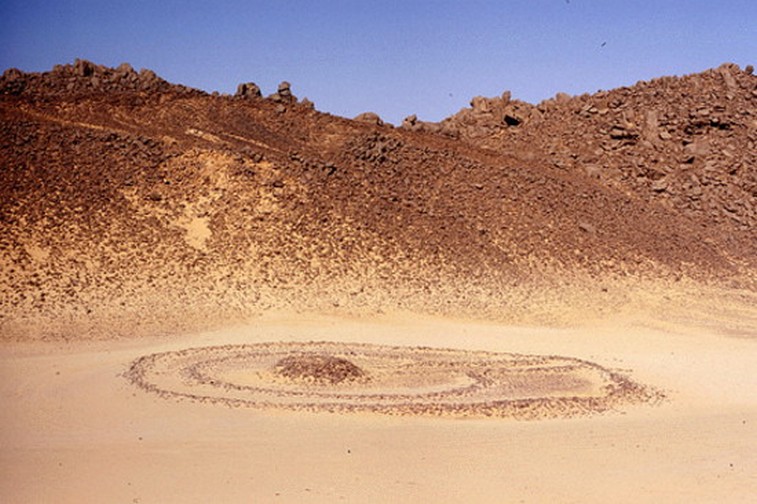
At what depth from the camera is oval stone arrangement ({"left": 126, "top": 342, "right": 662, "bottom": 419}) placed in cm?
1464

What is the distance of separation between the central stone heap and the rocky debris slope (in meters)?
21.6

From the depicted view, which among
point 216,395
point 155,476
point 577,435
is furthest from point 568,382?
point 155,476

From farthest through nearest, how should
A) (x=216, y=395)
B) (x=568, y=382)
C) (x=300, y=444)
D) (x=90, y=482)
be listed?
(x=568, y=382), (x=216, y=395), (x=300, y=444), (x=90, y=482)

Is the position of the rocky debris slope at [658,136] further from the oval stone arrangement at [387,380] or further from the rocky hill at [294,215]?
the oval stone arrangement at [387,380]

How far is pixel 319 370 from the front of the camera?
16453 millimetres

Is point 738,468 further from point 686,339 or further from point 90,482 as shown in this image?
point 686,339

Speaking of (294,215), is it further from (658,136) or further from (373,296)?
(658,136)

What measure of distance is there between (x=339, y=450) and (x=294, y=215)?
14.9m

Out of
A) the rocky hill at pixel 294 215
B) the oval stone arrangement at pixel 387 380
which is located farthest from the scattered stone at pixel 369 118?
the oval stone arrangement at pixel 387 380

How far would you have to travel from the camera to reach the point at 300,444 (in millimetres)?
12289

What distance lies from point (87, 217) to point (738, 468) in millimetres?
17296

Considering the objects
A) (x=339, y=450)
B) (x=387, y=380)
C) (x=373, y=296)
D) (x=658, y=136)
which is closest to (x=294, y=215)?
(x=373, y=296)

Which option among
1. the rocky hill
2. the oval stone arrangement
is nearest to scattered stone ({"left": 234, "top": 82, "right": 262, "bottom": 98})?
the rocky hill

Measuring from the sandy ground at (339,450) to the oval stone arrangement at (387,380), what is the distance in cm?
49
